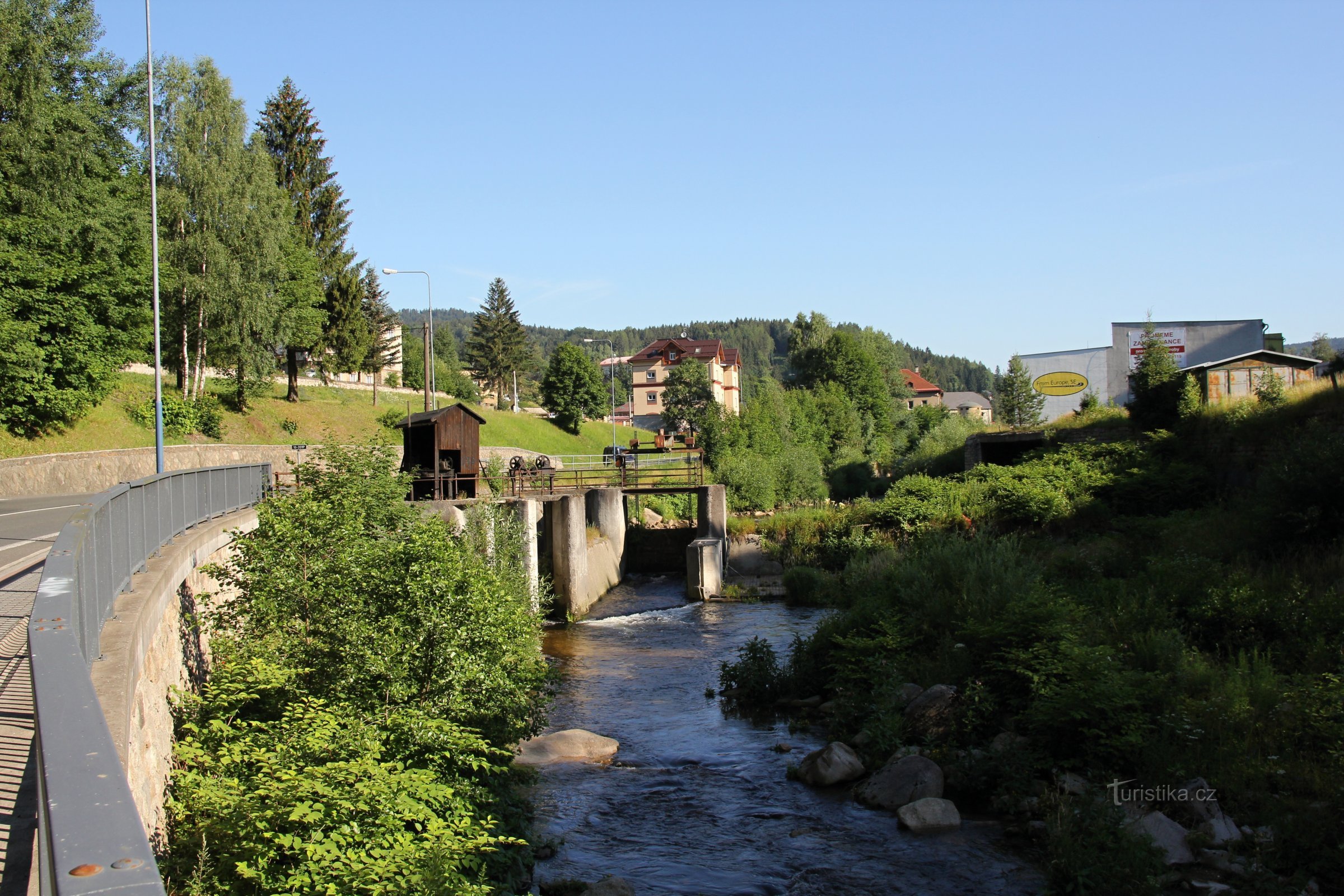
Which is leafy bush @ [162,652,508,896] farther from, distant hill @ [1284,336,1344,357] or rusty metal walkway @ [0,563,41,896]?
distant hill @ [1284,336,1344,357]

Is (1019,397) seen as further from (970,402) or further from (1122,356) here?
(970,402)

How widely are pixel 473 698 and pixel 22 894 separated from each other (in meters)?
9.15

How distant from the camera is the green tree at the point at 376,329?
58.2 meters

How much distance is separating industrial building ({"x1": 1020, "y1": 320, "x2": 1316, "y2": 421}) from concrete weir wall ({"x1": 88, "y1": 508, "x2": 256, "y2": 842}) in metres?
45.2

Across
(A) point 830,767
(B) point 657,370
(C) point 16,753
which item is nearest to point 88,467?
(A) point 830,767

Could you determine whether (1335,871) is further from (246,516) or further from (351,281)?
(351,281)

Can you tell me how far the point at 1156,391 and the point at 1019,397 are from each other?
70.1 feet

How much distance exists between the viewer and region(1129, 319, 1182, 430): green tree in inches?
1335

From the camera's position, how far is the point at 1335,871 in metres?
9.55

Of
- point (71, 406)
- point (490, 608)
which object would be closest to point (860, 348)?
point (71, 406)

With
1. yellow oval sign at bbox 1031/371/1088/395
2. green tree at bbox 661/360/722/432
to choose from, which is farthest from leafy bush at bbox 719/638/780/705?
green tree at bbox 661/360/722/432

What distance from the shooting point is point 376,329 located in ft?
200

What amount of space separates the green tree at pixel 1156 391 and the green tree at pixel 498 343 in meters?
61.2

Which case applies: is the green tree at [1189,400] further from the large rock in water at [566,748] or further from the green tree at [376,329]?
the green tree at [376,329]
